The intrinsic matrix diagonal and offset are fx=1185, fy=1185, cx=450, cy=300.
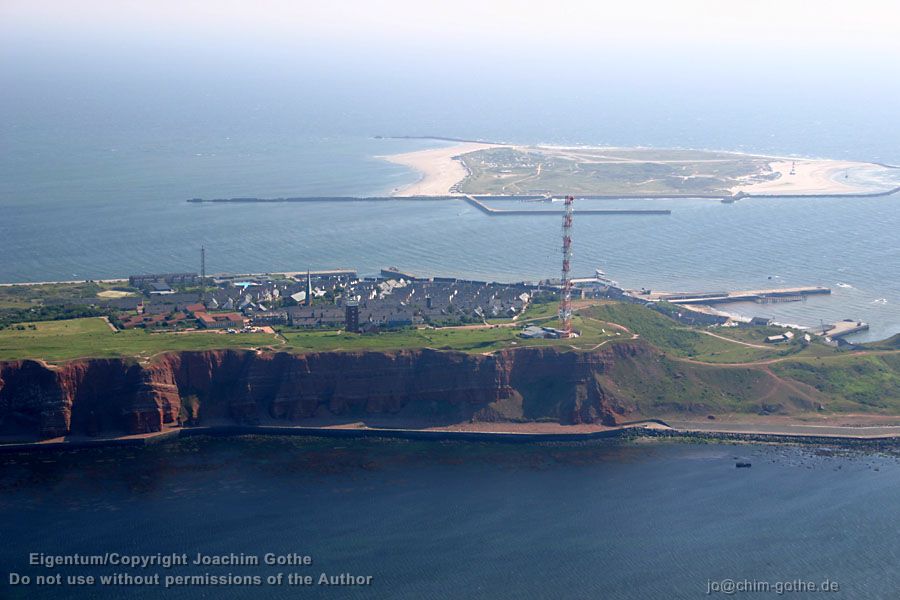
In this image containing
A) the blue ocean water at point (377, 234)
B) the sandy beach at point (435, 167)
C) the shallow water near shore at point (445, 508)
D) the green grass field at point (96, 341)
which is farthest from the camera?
the sandy beach at point (435, 167)

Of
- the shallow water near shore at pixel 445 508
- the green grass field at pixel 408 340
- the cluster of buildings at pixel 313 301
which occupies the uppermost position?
the cluster of buildings at pixel 313 301

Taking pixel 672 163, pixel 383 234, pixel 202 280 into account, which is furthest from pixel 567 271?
pixel 672 163

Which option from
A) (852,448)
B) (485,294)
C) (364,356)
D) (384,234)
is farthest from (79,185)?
Result: (852,448)

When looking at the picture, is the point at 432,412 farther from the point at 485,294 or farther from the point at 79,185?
the point at 79,185

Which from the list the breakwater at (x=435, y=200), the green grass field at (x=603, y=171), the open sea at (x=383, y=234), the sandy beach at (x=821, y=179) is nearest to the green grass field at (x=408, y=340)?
the open sea at (x=383, y=234)

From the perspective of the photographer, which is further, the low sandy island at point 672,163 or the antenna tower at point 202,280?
the low sandy island at point 672,163

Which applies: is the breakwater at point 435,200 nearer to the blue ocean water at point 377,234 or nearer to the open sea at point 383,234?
the open sea at point 383,234

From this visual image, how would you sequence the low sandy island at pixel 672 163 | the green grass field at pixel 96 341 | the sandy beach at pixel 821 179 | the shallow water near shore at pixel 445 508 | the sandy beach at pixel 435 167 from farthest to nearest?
the sandy beach at pixel 821 179, the low sandy island at pixel 672 163, the sandy beach at pixel 435 167, the green grass field at pixel 96 341, the shallow water near shore at pixel 445 508

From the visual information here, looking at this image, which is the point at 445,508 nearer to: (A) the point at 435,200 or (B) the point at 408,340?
(B) the point at 408,340
